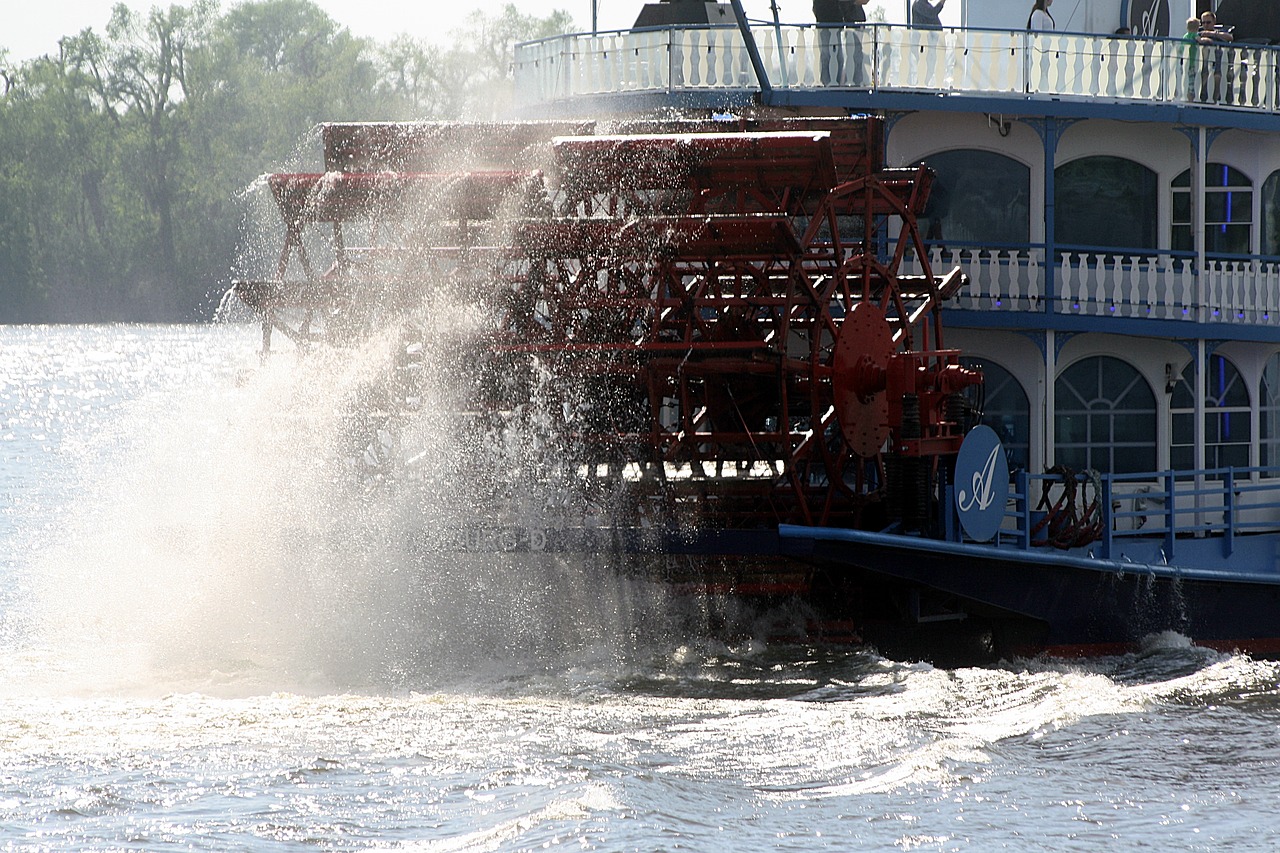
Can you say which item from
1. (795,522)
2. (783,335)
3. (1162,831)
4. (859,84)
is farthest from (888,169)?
(1162,831)

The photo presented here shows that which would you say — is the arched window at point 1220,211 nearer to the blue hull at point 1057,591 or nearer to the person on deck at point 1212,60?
the person on deck at point 1212,60

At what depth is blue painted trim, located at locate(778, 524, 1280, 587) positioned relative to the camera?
9.24 meters

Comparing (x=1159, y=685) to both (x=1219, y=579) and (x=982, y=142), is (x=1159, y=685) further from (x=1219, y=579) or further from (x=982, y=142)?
(x=982, y=142)

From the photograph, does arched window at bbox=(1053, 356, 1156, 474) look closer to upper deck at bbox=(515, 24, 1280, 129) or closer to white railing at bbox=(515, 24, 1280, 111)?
upper deck at bbox=(515, 24, 1280, 129)

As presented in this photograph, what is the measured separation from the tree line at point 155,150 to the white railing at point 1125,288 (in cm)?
3863

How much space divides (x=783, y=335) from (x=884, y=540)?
5.91 ft

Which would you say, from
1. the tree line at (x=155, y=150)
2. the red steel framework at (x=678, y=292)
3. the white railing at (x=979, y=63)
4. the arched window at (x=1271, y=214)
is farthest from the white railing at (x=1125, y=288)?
the tree line at (x=155, y=150)

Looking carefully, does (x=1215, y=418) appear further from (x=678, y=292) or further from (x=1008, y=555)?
(x=678, y=292)

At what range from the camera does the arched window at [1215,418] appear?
11.3 metres

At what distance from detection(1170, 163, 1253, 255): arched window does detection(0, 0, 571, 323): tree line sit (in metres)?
38.4

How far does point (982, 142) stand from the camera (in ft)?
37.2

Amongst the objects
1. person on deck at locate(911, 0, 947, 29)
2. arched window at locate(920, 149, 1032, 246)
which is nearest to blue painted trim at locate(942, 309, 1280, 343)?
arched window at locate(920, 149, 1032, 246)

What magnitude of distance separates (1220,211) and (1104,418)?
165 cm

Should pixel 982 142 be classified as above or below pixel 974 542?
above
